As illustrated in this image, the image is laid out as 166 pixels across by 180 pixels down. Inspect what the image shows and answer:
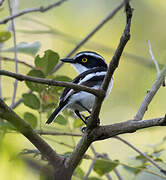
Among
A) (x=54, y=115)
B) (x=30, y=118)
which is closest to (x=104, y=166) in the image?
(x=54, y=115)

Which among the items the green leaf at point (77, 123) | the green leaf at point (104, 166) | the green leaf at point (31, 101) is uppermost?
the green leaf at point (31, 101)

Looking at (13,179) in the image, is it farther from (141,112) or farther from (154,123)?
(141,112)

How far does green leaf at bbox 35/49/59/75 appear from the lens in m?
2.60

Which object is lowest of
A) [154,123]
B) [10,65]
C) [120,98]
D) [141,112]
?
[120,98]

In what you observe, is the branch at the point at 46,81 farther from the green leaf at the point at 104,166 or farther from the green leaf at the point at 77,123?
the green leaf at the point at 77,123

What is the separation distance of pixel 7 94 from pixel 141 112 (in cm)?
347

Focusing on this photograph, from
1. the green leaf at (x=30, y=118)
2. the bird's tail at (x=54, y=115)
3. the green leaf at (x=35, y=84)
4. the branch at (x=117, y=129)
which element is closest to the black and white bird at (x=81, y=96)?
the bird's tail at (x=54, y=115)

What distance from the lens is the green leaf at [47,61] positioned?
8.54 feet

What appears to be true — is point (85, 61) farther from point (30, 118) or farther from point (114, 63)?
point (114, 63)

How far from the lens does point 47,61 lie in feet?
8.60

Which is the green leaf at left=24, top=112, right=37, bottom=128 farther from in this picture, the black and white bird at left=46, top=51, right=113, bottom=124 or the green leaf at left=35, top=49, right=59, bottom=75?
the green leaf at left=35, top=49, right=59, bottom=75

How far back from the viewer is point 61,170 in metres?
1.85

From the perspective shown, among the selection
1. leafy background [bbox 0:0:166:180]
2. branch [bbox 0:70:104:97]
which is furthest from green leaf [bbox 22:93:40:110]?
leafy background [bbox 0:0:166:180]

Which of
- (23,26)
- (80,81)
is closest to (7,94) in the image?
(23,26)
